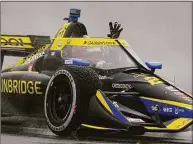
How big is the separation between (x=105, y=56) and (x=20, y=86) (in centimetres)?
188

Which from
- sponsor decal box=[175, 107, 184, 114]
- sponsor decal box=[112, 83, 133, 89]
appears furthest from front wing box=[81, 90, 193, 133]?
sponsor decal box=[112, 83, 133, 89]

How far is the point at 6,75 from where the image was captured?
10.2m

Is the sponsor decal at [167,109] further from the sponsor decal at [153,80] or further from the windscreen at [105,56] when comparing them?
the windscreen at [105,56]

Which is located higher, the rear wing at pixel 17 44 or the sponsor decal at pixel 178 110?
the rear wing at pixel 17 44

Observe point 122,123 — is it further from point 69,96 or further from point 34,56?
point 34,56

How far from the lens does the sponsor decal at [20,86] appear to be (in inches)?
360

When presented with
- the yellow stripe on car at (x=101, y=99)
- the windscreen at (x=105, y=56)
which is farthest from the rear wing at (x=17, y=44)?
the yellow stripe on car at (x=101, y=99)

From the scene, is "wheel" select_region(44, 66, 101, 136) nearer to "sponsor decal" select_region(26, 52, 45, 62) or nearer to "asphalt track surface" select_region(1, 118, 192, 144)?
"asphalt track surface" select_region(1, 118, 192, 144)

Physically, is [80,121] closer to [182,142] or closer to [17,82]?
[182,142]

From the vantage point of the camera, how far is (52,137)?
7777 mm

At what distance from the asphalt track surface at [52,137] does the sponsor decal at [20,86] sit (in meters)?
0.59

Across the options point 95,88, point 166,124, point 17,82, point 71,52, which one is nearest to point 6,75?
point 17,82

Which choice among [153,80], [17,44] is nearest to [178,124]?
[153,80]

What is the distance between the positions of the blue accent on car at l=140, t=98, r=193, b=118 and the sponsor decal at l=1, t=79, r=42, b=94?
2.19 metres
